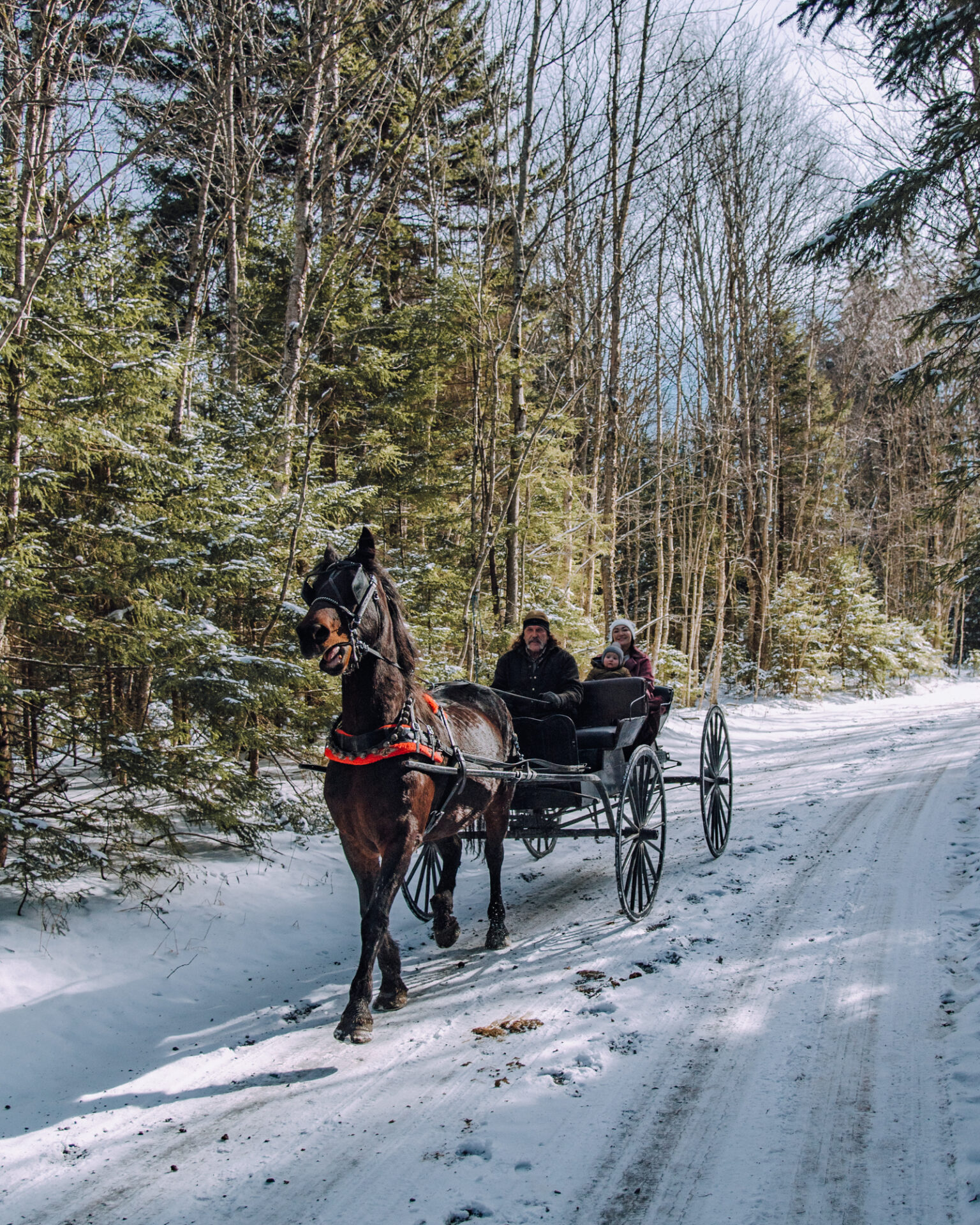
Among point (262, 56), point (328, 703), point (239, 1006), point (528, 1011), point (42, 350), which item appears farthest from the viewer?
point (328, 703)

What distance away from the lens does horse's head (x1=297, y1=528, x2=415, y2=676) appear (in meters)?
3.75

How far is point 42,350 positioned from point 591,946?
542cm

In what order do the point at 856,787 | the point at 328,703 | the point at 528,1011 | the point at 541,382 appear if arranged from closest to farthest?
the point at 528,1011
the point at 328,703
the point at 856,787
the point at 541,382

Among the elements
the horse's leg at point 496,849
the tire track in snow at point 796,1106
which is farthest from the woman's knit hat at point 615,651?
the tire track in snow at point 796,1106

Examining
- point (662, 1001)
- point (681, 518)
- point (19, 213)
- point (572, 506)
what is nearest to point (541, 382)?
point (572, 506)

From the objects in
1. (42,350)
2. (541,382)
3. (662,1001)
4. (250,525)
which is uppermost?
(541,382)

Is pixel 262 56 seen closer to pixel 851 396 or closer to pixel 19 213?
pixel 19 213

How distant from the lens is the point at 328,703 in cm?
745

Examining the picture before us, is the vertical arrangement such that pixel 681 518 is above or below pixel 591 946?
above

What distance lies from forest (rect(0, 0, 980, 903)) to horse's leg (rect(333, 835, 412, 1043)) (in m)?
1.74

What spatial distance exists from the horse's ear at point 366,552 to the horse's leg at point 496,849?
6.98 feet

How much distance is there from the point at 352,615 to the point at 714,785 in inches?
186

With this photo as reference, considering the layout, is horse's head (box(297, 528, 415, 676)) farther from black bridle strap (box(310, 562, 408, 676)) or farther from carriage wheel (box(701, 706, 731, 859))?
carriage wheel (box(701, 706, 731, 859))

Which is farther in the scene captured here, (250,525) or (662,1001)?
(250,525)
